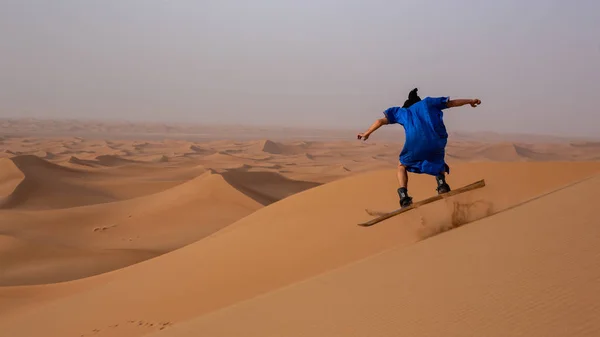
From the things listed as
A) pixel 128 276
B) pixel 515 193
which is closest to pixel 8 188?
pixel 128 276

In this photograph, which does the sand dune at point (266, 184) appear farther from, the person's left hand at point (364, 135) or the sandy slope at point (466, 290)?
the sandy slope at point (466, 290)

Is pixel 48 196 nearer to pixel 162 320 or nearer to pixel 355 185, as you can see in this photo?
pixel 355 185

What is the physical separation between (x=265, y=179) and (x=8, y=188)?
1079cm

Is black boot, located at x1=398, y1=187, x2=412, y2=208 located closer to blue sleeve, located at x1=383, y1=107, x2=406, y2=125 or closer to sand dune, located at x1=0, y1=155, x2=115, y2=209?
blue sleeve, located at x1=383, y1=107, x2=406, y2=125

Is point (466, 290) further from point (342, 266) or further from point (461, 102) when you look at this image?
point (461, 102)

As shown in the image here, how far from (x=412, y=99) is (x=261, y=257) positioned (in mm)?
2694

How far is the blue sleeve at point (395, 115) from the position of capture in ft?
17.8

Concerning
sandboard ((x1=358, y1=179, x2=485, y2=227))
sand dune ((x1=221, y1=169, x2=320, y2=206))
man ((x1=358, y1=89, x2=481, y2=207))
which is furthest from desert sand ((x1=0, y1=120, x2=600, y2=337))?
sand dune ((x1=221, y1=169, x2=320, y2=206))

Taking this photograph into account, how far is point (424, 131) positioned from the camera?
17.6 feet

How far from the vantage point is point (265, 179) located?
80.3ft

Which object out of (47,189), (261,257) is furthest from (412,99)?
(47,189)

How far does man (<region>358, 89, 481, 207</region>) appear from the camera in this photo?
5.34 metres

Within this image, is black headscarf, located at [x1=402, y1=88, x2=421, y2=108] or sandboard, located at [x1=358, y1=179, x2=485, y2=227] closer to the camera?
sandboard, located at [x1=358, y1=179, x2=485, y2=227]

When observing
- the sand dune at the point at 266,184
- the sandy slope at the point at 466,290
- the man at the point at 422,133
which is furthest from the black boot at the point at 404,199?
the sand dune at the point at 266,184
